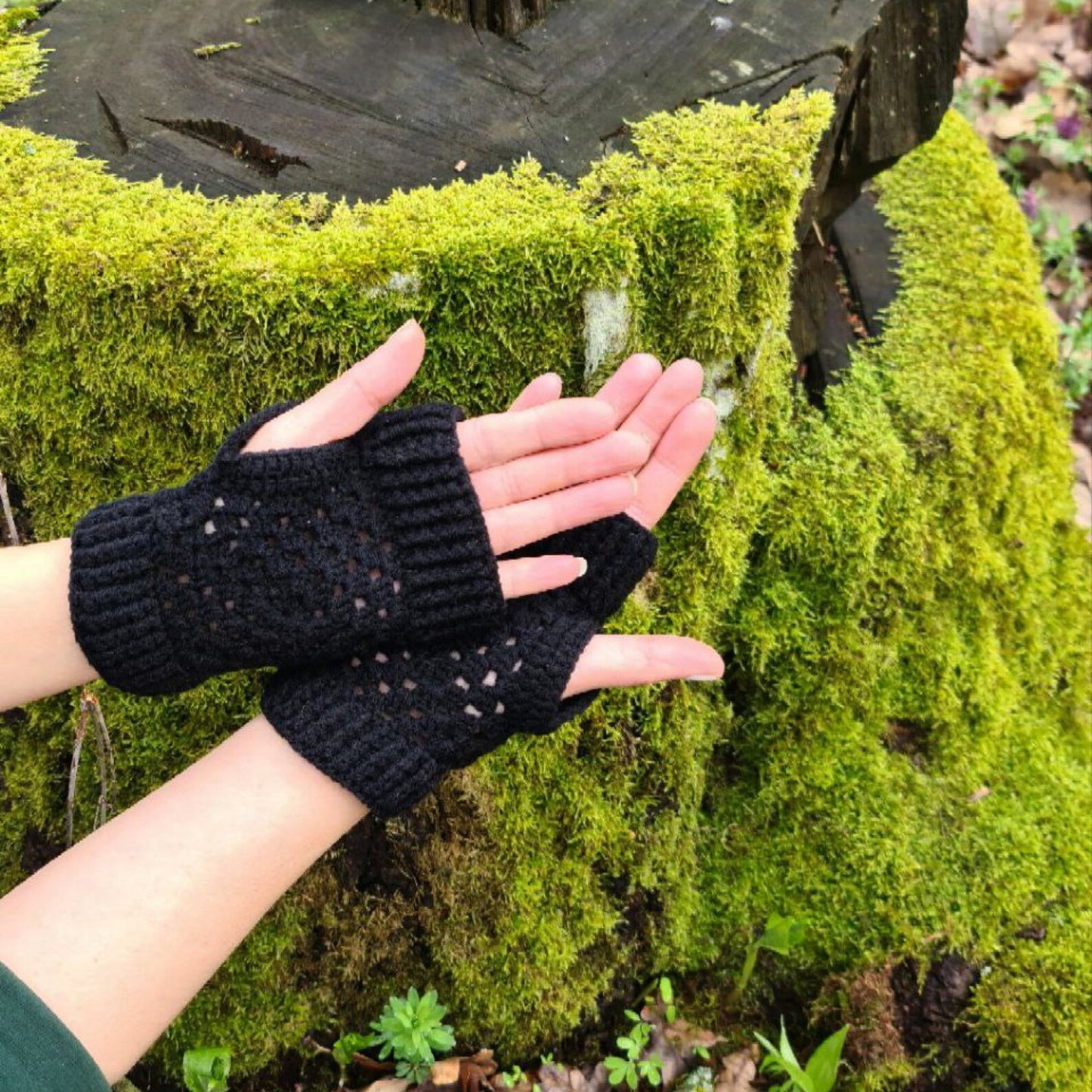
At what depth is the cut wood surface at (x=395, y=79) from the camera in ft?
5.95

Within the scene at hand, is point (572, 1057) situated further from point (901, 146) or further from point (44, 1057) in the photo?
point (901, 146)

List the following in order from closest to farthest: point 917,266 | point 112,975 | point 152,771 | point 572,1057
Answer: point 112,975 < point 152,771 < point 572,1057 < point 917,266

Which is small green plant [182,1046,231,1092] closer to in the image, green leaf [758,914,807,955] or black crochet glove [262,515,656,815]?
black crochet glove [262,515,656,815]

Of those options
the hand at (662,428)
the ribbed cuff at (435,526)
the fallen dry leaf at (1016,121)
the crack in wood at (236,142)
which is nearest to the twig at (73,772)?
the ribbed cuff at (435,526)

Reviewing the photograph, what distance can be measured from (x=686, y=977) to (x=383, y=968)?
0.65 meters

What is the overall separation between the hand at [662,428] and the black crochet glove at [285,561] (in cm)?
23

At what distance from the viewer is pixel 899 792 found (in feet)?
7.41

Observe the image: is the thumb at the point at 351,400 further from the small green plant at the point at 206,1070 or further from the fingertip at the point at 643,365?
the small green plant at the point at 206,1070

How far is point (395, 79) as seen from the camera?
6.27 feet

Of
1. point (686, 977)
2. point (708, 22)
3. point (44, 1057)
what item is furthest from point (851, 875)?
point (708, 22)

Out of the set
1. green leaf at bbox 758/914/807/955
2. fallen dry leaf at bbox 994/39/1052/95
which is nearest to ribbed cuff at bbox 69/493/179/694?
green leaf at bbox 758/914/807/955

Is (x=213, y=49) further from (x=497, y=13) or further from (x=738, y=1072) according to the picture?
(x=738, y=1072)

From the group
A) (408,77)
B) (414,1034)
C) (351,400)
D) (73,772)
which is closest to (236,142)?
(408,77)

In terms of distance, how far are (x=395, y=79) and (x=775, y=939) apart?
1813 millimetres
